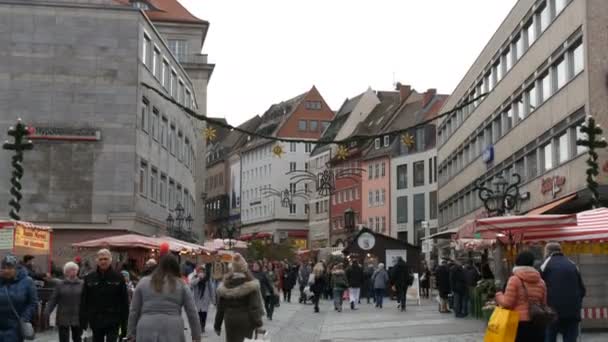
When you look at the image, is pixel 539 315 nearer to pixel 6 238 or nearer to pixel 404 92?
pixel 6 238

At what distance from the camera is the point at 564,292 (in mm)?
14086

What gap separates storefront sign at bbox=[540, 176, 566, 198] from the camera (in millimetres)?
36375

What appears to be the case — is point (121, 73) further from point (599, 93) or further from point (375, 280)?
point (599, 93)

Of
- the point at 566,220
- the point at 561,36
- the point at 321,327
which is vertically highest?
the point at 561,36

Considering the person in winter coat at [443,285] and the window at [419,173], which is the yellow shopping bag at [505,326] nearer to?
the person in winter coat at [443,285]

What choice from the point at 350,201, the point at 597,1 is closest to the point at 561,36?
the point at 597,1

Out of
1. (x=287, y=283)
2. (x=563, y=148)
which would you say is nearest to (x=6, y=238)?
(x=563, y=148)

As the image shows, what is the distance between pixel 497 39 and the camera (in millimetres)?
49719

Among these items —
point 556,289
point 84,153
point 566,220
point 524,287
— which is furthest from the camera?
point 84,153

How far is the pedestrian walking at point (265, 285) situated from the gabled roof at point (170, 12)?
49.1 m

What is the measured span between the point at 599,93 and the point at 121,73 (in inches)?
834

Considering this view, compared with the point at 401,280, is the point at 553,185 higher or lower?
higher

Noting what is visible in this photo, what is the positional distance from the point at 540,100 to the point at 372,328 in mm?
18054

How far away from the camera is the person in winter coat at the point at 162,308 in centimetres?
934
